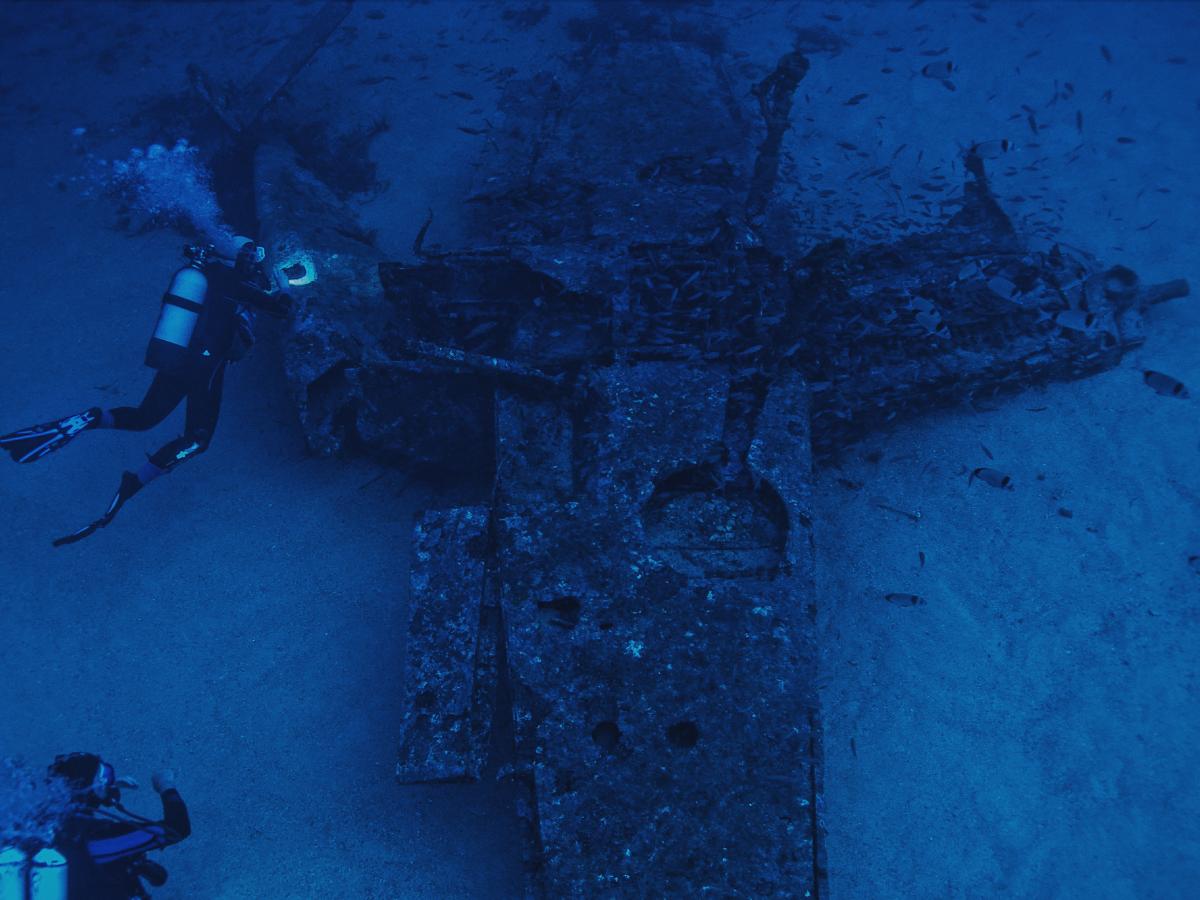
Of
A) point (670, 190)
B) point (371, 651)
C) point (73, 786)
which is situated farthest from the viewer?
point (670, 190)

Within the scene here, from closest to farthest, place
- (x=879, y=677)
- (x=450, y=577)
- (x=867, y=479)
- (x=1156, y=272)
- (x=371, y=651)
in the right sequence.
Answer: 1. (x=450, y=577)
2. (x=879, y=677)
3. (x=371, y=651)
4. (x=867, y=479)
5. (x=1156, y=272)

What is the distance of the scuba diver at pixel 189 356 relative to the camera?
509 cm

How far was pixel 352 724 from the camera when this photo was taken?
4449mm

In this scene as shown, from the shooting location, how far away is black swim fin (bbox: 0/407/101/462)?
198 inches

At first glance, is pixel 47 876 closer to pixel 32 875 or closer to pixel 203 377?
pixel 32 875

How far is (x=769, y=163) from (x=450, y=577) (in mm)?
4878

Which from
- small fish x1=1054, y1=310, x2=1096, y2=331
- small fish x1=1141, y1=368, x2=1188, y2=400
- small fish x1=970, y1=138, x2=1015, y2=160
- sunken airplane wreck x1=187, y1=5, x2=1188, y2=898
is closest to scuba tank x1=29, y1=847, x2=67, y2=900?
sunken airplane wreck x1=187, y1=5, x2=1188, y2=898

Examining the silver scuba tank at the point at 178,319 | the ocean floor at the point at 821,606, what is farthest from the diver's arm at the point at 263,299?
the ocean floor at the point at 821,606

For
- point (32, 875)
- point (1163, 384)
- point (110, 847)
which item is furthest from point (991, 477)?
point (32, 875)

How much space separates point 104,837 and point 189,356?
331cm

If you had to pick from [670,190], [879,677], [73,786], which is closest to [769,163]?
[670,190]

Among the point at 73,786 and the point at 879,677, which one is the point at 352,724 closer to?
the point at 73,786

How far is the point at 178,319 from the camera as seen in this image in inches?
203

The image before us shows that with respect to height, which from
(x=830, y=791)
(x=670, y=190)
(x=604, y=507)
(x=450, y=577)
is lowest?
(x=830, y=791)
